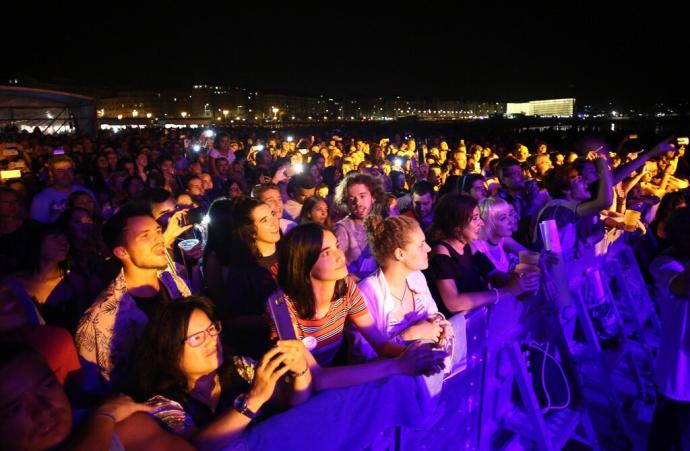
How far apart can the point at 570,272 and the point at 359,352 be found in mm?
2159

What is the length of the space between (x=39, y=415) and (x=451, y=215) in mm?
2841

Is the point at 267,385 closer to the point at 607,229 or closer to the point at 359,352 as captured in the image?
the point at 359,352

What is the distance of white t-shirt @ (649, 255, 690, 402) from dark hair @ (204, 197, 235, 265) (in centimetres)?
303

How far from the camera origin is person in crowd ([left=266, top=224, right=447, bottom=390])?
2561 millimetres

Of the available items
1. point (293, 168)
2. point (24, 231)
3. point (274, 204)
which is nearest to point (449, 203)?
point (274, 204)

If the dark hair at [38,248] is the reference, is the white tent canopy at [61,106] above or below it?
above

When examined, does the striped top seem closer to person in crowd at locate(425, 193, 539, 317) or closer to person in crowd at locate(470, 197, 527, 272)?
person in crowd at locate(425, 193, 539, 317)

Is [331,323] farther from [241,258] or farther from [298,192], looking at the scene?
[298,192]

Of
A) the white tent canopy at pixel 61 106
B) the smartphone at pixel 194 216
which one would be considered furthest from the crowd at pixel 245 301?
the white tent canopy at pixel 61 106

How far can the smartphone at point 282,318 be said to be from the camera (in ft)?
7.96

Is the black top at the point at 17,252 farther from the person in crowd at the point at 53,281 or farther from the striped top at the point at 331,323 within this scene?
the striped top at the point at 331,323

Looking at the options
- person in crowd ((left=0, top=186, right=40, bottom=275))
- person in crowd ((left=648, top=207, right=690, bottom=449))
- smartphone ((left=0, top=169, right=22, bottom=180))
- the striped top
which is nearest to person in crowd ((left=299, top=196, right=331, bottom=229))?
the striped top

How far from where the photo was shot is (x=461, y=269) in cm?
343

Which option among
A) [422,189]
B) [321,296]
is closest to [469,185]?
[422,189]
